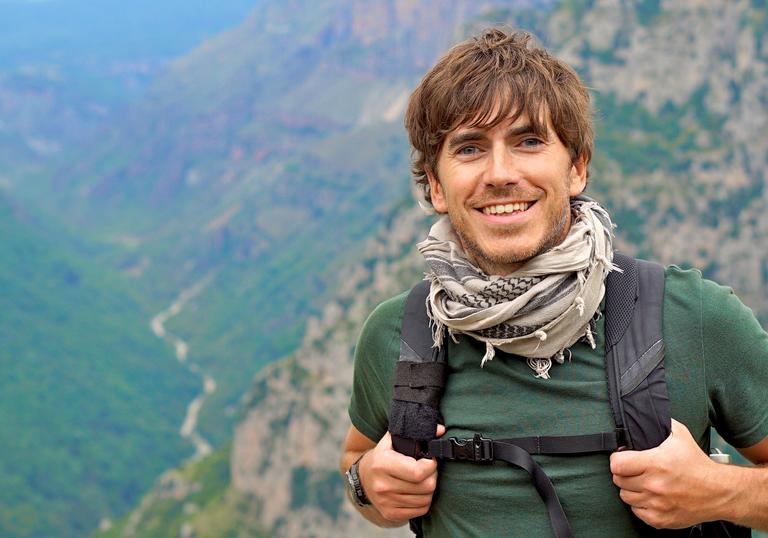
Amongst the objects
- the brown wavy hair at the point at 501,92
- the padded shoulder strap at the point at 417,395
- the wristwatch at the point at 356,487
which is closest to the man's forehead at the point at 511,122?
the brown wavy hair at the point at 501,92

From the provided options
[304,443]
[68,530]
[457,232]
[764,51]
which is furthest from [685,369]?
[68,530]

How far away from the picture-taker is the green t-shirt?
5500 mm

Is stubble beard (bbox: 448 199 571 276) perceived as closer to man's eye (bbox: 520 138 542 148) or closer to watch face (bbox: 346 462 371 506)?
man's eye (bbox: 520 138 542 148)

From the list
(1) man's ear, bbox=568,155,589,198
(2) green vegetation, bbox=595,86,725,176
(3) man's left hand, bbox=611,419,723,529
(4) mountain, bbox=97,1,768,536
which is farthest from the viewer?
(2) green vegetation, bbox=595,86,725,176

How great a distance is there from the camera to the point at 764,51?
16750 centimetres

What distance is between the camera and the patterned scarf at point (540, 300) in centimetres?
552

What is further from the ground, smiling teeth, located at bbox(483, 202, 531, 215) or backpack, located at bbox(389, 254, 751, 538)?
smiling teeth, located at bbox(483, 202, 531, 215)

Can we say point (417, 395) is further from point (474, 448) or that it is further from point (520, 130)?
point (520, 130)

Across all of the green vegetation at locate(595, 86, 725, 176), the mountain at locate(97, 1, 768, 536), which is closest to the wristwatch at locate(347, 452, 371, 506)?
the mountain at locate(97, 1, 768, 536)

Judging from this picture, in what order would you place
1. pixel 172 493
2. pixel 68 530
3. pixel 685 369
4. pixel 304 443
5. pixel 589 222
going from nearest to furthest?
pixel 685 369 → pixel 589 222 → pixel 304 443 → pixel 172 493 → pixel 68 530

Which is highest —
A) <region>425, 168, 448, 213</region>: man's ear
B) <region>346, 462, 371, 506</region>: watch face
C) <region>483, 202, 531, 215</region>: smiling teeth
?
<region>425, 168, 448, 213</region>: man's ear

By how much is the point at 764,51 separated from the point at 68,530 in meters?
161

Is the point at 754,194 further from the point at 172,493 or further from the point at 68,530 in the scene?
the point at 68,530

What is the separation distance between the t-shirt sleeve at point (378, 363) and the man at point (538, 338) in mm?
54
